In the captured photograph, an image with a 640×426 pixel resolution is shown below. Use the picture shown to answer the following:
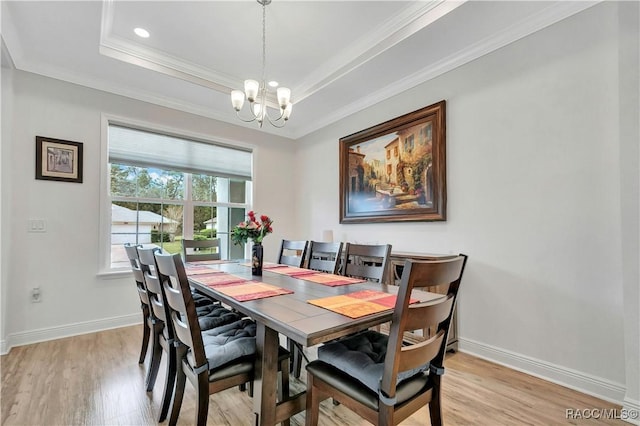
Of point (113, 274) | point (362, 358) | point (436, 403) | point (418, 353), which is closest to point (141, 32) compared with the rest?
point (113, 274)

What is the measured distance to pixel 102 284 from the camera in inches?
127

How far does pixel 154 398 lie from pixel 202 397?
0.88 m

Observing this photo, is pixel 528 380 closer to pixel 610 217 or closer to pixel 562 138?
pixel 610 217

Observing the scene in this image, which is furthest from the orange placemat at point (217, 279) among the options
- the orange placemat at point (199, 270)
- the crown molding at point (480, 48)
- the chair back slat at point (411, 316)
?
the crown molding at point (480, 48)

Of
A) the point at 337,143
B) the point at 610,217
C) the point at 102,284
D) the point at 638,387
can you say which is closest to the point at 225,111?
the point at 337,143

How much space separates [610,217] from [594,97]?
0.82 m

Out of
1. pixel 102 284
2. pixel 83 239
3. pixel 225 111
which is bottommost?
pixel 102 284

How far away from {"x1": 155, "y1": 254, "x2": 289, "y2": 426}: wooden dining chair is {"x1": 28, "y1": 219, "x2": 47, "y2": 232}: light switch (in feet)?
8.01

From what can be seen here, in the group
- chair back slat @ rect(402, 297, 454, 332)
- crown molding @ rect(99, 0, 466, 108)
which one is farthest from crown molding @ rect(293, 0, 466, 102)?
chair back slat @ rect(402, 297, 454, 332)

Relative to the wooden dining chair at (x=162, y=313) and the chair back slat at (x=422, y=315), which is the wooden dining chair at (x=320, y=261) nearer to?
the wooden dining chair at (x=162, y=313)

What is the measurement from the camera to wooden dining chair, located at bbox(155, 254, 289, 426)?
1.27m

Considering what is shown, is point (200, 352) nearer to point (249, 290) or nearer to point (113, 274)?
point (249, 290)

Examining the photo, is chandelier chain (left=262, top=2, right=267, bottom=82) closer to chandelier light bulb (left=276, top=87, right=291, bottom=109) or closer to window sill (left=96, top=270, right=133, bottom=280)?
chandelier light bulb (left=276, top=87, right=291, bottom=109)

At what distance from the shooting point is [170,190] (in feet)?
12.4
